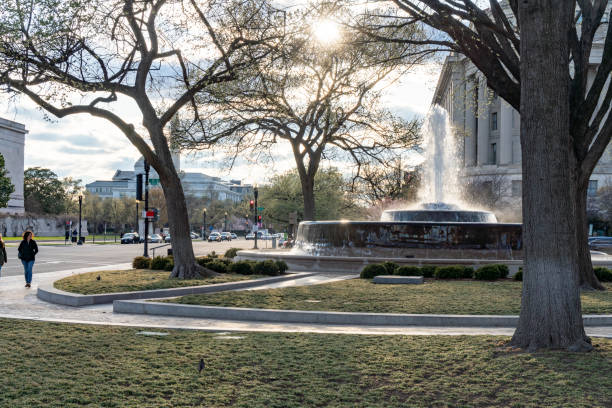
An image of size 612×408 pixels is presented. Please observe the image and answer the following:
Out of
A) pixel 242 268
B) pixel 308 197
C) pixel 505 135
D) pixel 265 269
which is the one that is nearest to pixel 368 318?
pixel 265 269

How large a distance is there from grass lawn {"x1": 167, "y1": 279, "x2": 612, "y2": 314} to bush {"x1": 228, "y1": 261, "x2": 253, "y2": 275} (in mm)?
3842

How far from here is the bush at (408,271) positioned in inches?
767

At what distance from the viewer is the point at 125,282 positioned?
17.0 m

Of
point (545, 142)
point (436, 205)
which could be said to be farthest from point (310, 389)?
point (436, 205)

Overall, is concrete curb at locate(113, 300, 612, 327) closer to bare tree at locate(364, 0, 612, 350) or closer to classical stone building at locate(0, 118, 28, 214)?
bare tree at locate(364, 0, 612, 350)

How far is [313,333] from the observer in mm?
9742

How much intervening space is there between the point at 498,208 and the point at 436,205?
3099 cm

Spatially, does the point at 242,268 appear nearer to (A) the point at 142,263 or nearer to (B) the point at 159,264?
(B) the point at 159,264

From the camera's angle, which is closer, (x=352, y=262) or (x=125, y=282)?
(x=125, y=282)

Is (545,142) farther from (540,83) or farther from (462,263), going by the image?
(462,263)

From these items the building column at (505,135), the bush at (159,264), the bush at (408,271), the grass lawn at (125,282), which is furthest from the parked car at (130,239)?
the bush at (408,271)

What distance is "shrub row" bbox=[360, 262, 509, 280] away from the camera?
19.2 m

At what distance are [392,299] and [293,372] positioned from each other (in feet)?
24.0

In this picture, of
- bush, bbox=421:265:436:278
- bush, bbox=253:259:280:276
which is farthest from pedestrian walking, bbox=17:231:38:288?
bush, bbox=421:265:436:278
